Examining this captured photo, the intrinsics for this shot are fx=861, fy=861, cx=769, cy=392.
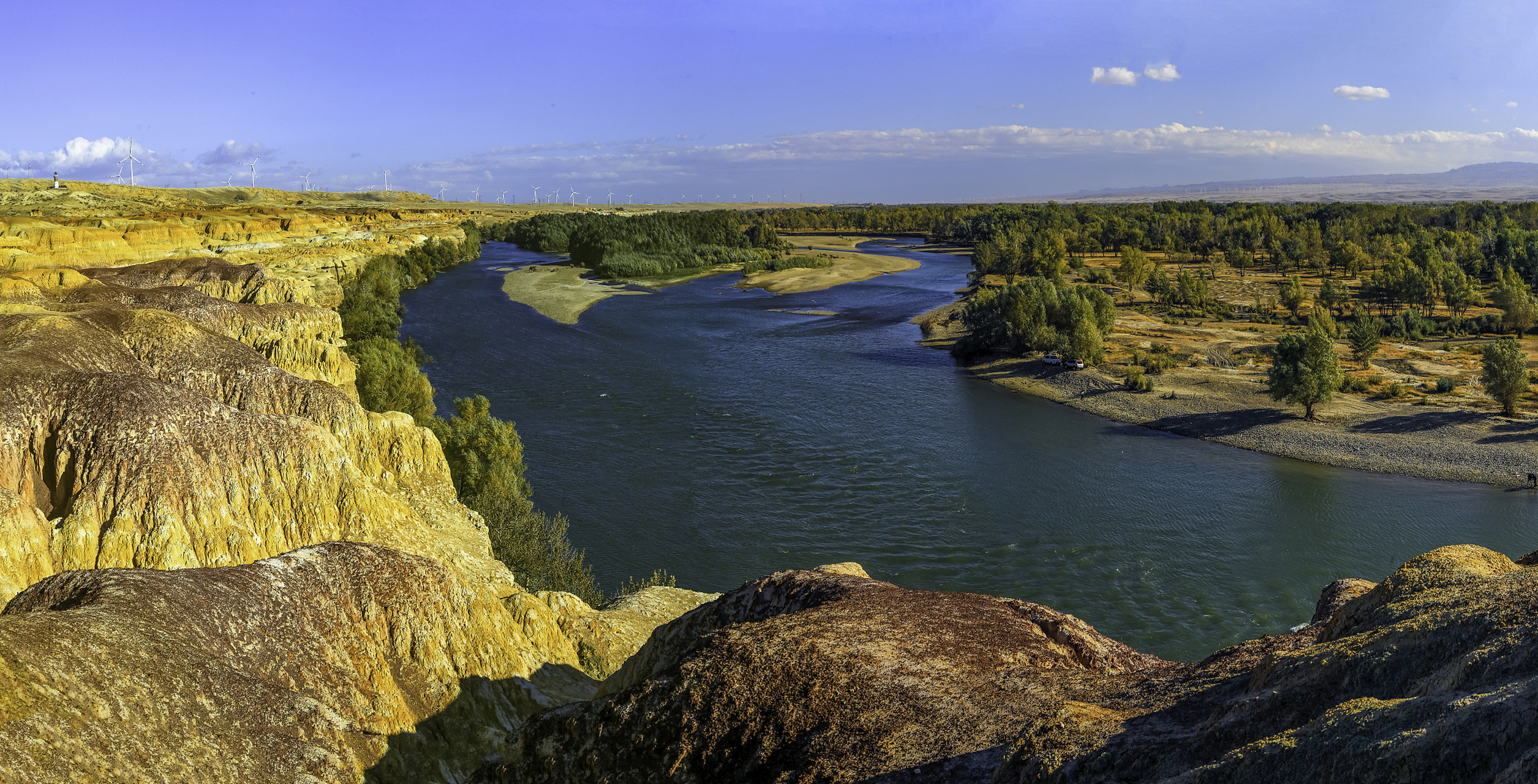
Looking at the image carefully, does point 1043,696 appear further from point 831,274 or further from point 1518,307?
point 831,274

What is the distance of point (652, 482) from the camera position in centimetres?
4219

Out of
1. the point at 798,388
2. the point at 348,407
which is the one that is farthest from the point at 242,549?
the point at 798,388

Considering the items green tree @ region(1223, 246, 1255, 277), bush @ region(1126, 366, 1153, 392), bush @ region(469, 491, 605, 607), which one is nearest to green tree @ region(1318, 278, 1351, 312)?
green tree @ region(1223, 246, 1255, 277)

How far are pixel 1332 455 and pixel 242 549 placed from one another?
5412 centimetres

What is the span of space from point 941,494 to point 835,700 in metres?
34.0

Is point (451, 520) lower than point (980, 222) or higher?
lower

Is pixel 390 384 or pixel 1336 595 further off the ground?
pixel 1336 595

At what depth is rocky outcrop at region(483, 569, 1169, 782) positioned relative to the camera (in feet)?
31.1

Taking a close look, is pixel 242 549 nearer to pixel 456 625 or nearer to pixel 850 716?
pixel 456 625

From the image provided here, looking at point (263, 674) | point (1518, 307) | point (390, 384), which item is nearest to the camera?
point (263, 674)

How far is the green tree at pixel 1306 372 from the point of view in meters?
54.8

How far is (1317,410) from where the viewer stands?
185 ft

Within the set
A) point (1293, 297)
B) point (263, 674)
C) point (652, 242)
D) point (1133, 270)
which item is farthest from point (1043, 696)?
point (652, 242)

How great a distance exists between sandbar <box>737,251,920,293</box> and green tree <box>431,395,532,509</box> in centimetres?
8444
